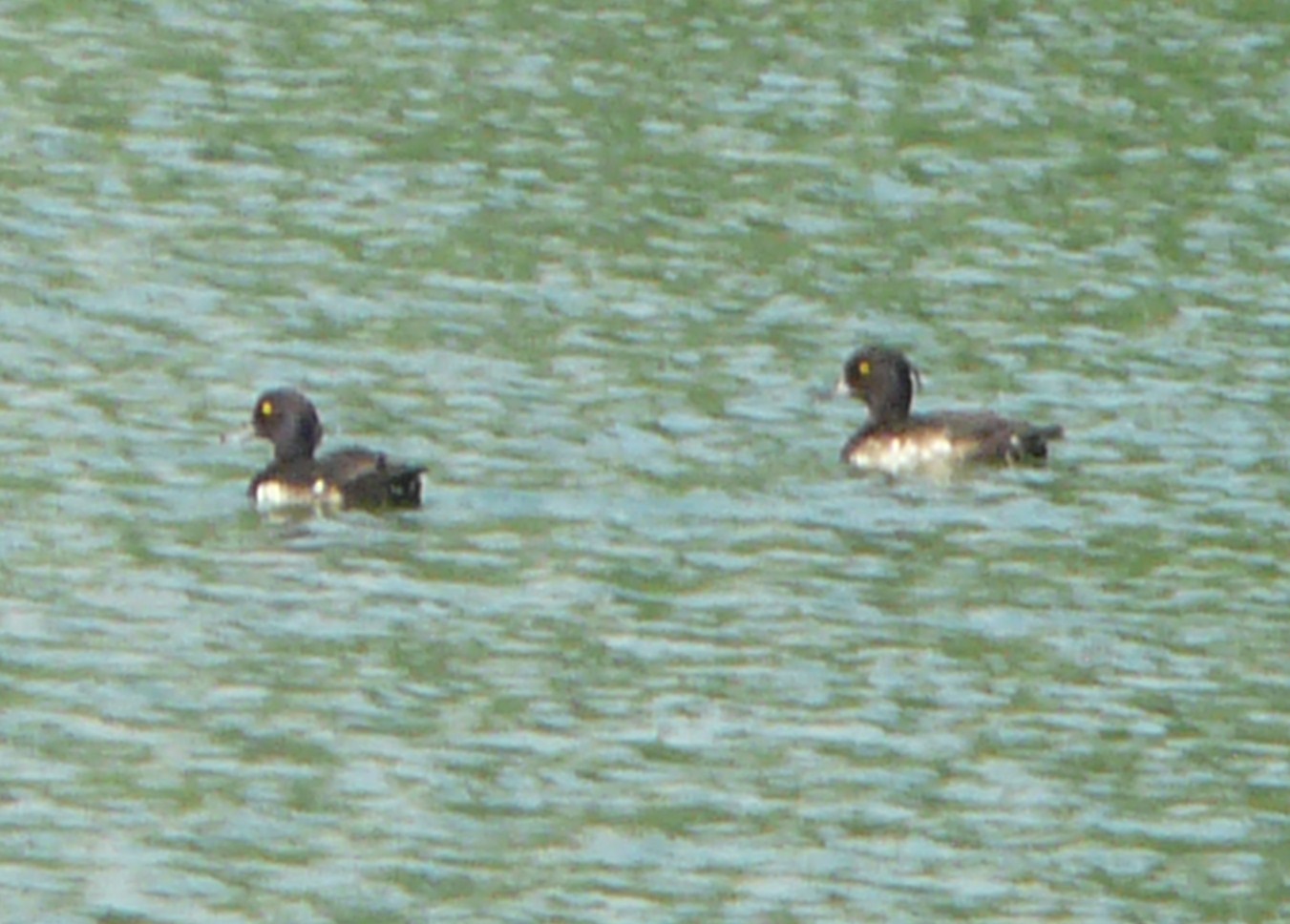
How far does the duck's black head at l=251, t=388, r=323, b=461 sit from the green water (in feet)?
1.46

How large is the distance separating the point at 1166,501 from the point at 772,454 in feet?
8.71

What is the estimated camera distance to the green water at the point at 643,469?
17.9m

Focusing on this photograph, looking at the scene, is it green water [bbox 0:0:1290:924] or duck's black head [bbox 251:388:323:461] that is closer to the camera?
green water [bbox 0:0:1290:924]

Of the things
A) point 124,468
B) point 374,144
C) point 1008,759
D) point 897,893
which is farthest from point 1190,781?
point 374,144

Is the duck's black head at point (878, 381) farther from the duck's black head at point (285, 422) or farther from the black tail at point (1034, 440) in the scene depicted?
the duck's black head at point (285, 422)

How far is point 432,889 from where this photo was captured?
1698 cm

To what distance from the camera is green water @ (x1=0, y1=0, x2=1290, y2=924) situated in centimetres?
1788

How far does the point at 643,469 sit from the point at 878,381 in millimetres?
2527

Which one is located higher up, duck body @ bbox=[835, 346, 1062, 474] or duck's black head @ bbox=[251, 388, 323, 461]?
duck's black head @ bbox=[251, 388, 323, 461]

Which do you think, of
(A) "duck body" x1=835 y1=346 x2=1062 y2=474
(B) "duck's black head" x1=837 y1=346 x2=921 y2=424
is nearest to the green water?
(A) "duck body" x1=835 y1=346 x2=1062 y2=474

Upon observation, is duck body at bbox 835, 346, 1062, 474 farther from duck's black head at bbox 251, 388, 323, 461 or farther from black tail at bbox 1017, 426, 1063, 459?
duck's black head at bbox 251, 388, 323, 461

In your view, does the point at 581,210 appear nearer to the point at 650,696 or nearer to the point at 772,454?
the point at 772,454

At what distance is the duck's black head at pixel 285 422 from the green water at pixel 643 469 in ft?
1.46

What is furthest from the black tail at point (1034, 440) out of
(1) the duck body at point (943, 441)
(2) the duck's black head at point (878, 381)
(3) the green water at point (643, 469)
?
(2) the duck's black head at point (878, 381)
